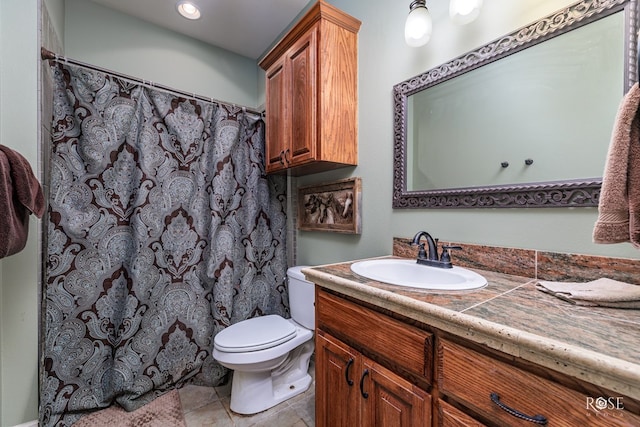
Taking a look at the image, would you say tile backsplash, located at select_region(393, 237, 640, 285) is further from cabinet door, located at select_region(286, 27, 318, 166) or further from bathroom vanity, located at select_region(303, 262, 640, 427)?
cabinet door, located at select_region(286, 27, 318, 166)

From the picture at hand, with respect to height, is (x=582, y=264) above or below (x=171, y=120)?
below

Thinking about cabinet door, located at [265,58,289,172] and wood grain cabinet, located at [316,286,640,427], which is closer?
wood grain cabinet, located at [316,286,640,427]

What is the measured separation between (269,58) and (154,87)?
762mm

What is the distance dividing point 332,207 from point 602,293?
1265 mm

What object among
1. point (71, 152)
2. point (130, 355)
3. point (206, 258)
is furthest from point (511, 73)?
point (130, 355)

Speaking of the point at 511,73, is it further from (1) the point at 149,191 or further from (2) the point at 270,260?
(1) the point at 149,191

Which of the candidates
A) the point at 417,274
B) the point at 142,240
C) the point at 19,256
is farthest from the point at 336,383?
the point at 19,256

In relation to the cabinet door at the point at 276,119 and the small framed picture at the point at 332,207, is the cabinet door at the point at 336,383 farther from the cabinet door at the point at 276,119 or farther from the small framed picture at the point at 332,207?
the cabinet door at the point at 276,119

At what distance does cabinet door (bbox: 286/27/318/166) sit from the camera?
4.68ft

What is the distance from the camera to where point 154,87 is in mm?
1630

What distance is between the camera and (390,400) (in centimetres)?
78

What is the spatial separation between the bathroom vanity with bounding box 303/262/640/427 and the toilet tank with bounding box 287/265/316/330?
2.04 feet

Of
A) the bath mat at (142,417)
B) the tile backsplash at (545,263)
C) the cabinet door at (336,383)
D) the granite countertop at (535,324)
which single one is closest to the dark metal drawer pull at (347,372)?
the cabinet door at (336,383)

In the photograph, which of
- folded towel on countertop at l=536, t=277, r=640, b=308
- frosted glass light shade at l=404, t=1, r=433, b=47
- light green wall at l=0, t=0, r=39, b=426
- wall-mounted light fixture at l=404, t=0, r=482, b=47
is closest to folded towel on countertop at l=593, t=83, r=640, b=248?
folded towel on countertop at l=536, t=277, r=640, b=308
